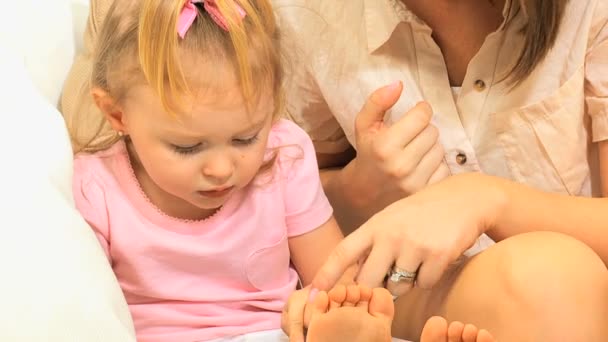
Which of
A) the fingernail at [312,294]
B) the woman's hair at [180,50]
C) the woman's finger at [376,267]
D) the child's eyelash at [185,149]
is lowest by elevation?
the fingernail at [312,294]

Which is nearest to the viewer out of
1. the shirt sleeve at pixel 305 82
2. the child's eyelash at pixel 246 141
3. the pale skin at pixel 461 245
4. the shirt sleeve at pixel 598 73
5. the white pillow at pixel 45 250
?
the white pillow at pixel 45 250

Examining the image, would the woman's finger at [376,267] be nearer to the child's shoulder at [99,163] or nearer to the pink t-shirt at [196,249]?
the pink t-shirt at [196,249]

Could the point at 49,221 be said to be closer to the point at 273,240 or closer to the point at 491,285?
the point at 273,240

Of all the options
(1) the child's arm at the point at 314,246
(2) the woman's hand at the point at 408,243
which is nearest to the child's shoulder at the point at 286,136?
(1) the child's arm at the point at 314,246

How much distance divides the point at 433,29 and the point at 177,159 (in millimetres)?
429

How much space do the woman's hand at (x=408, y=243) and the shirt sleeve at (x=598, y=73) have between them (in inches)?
9.7

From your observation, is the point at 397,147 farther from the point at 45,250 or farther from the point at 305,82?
the point at 45,250

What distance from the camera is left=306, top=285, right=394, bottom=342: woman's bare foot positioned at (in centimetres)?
81

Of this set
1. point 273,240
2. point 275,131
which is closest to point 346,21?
point 275,131

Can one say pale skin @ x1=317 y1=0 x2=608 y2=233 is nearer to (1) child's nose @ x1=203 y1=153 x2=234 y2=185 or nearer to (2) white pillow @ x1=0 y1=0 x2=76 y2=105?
(1) child's nose @ x1=203 y1=153 x2=234 y2=185

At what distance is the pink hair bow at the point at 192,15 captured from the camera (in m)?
0.89

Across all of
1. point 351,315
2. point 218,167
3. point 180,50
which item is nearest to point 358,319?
point 351,315

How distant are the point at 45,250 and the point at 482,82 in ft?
2.03

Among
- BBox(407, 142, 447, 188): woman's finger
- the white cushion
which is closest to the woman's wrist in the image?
BBox(407, 142, 447, 188): woman's finger
